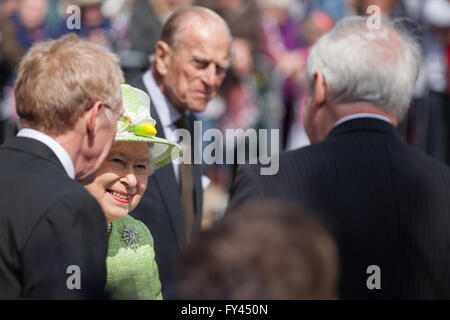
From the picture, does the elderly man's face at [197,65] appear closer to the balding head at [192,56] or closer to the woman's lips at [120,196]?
the balding head at [192,56]

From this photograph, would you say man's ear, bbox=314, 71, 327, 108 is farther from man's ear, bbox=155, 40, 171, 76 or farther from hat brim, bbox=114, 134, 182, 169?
man's ear, bbox=155, 40, 171, 76

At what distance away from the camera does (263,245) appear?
1.62 metres

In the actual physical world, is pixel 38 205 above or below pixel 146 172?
below

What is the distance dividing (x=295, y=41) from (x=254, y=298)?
26.5 feet

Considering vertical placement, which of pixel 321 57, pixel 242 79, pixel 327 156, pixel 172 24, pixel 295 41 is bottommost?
pixel 327 156

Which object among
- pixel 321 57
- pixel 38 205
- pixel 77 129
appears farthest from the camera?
pixel 321 57

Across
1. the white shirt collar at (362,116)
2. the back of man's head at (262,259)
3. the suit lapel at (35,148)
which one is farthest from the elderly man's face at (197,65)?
the back of man's head at (262,259)

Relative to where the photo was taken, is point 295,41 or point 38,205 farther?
point 295,41

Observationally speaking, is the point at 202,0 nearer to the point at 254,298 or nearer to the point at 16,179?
the point at 16,179

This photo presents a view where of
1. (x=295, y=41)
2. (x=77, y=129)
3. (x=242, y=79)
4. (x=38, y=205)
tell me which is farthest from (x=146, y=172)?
(x=295, y=41)

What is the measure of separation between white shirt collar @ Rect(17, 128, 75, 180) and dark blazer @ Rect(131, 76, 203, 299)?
146cm

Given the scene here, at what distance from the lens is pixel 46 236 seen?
2.31m

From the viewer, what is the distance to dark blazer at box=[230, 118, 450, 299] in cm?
260

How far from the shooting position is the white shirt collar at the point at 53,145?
2536mm
